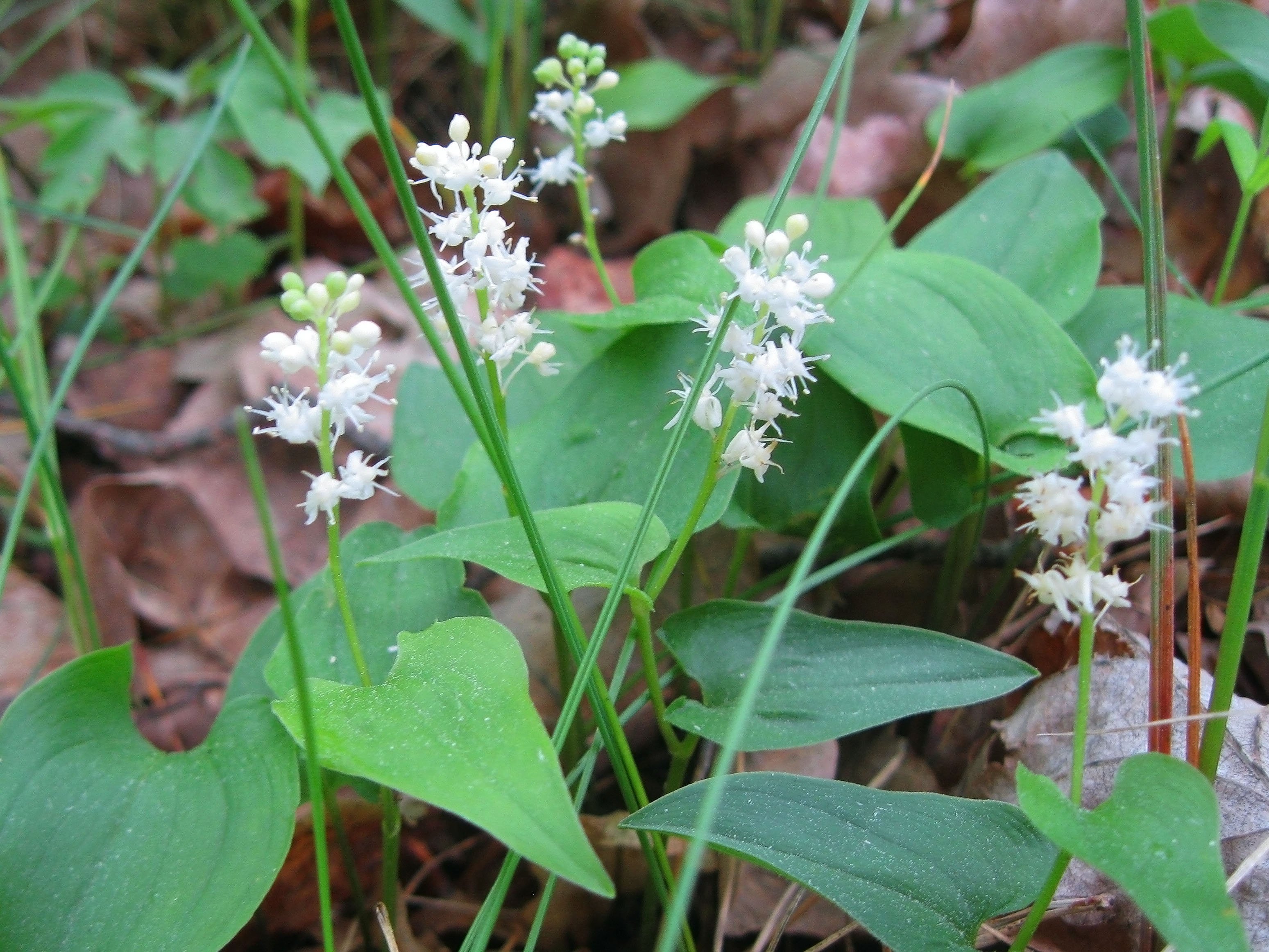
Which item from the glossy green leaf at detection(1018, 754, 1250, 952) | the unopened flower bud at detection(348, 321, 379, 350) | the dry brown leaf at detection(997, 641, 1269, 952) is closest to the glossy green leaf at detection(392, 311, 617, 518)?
the unopened flower bud at detection(348, 321, 379, 350)

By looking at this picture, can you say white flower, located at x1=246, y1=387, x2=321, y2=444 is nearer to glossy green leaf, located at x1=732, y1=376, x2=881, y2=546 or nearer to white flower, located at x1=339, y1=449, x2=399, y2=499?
white flower, located at x1=339, y1=449, x2=399, y2=499

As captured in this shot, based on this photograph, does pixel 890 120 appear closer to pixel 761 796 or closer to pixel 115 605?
pixel 761 796

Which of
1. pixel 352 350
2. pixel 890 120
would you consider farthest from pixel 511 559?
pixel 890 120

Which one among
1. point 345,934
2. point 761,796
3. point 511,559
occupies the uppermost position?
point 511,559

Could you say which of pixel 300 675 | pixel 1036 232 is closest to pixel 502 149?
pixel 300 675

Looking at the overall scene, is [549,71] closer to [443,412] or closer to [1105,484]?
[443,412]

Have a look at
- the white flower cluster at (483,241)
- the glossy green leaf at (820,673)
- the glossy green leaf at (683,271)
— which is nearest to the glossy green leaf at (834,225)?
the glossy green leaf at (683,271)
